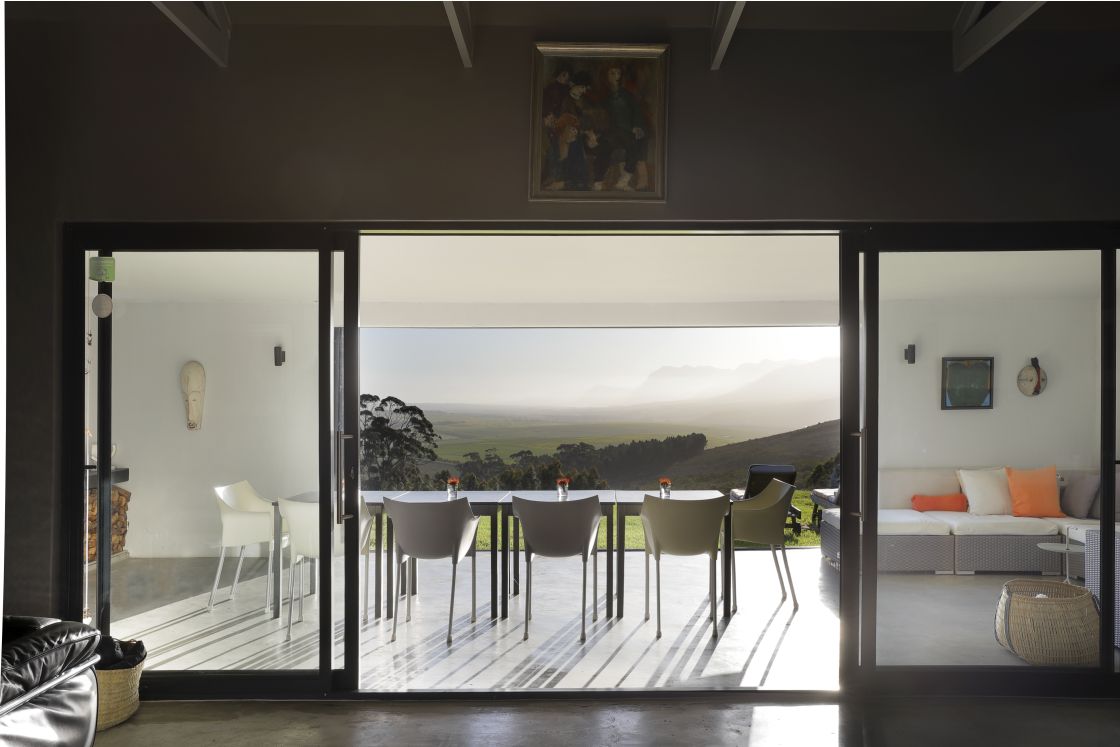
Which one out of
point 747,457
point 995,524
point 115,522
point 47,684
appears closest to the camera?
point 47,684

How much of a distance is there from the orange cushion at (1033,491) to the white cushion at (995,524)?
1.8 inches

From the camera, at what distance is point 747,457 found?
1113cm

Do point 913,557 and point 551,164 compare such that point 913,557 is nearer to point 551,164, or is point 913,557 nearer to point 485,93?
point 551,164

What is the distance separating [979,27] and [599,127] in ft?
5.45

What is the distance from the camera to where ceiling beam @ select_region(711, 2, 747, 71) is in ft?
10.5

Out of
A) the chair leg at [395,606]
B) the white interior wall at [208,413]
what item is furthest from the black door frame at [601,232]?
the chair leg at [395,606]

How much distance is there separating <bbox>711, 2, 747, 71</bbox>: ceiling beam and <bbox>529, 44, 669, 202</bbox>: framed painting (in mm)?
215

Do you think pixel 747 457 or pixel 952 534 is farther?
pixel 747 457

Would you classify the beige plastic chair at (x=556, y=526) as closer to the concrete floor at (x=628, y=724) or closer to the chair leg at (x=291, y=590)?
the concrete floor at (x=628, y=724)

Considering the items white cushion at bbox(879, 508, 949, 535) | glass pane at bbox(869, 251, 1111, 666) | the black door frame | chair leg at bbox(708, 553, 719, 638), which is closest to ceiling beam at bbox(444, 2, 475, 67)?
the black door frame

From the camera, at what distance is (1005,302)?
3.73 meters

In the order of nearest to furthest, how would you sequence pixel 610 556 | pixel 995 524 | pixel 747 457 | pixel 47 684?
1. pixel 47 684
2. pixel 995 524
3. pixel 610 556
4. pixel 747 457

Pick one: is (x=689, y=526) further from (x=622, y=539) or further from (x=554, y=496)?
(x=554, y=496)

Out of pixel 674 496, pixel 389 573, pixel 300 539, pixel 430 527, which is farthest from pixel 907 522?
pixel 389 573
